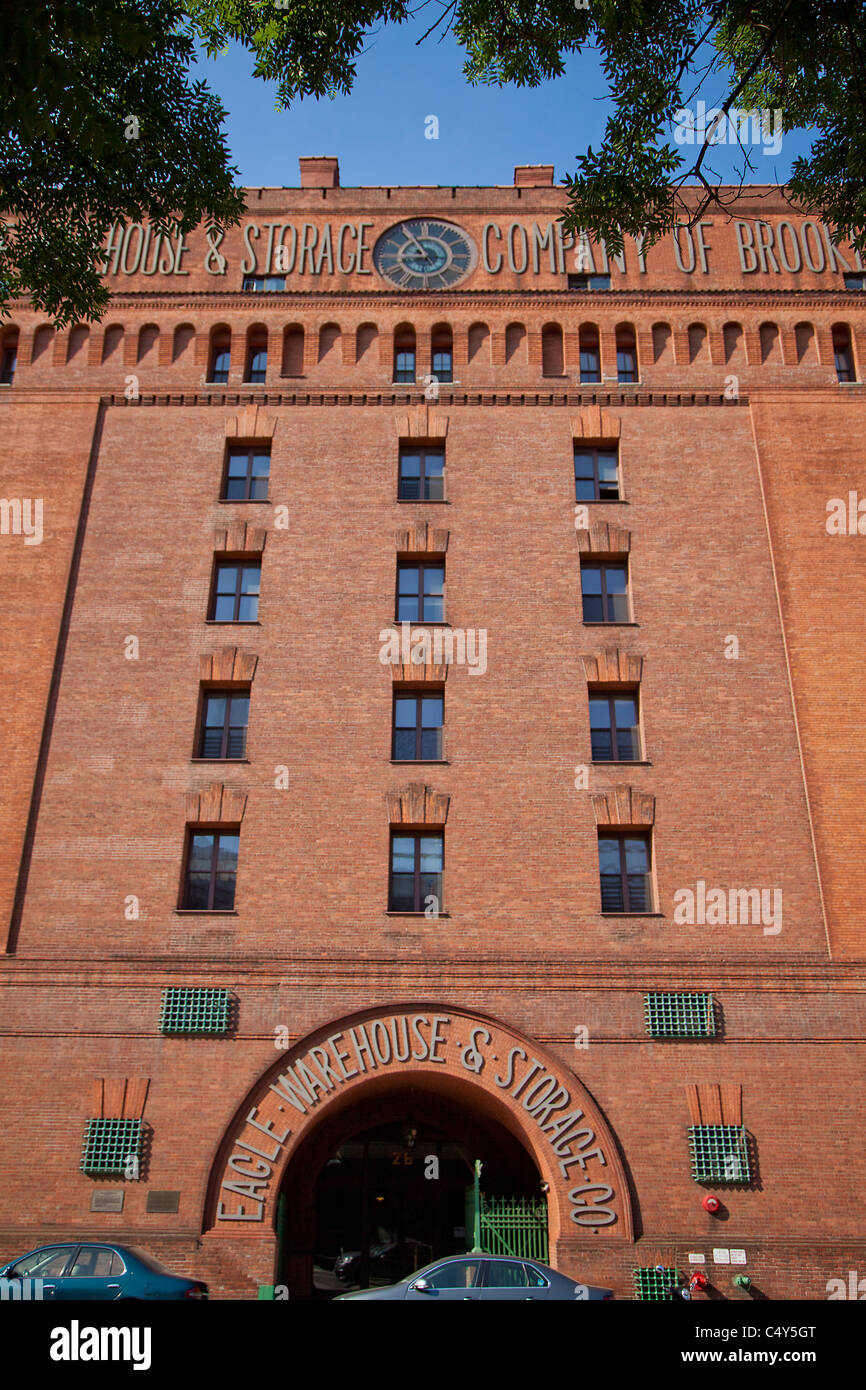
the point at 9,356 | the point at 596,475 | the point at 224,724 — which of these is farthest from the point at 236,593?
the point at 9,356

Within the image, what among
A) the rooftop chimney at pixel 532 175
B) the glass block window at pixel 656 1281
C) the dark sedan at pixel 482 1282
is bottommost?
the glass block window at pixel 656 1281

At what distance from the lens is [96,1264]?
1566 centimetres

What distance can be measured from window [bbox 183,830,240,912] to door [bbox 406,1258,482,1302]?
9.04 meters

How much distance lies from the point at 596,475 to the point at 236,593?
9656 mm

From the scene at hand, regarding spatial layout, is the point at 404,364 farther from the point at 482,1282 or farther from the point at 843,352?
the point at 482,1282

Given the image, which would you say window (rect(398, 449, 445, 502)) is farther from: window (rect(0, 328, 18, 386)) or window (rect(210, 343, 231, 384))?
window (rect(0, 328, 18, 386))

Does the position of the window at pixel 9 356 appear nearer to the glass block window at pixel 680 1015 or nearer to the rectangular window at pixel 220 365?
the rectangular window at pixel 220 365

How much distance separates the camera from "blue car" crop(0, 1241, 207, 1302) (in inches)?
597

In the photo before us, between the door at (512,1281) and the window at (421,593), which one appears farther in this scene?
the window at (421,593)

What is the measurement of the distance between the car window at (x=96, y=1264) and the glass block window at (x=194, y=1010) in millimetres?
5786

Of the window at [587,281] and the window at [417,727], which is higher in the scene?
the window at [587,281]

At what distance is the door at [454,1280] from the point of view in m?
15.6

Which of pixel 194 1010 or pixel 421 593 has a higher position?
pixel 421 593

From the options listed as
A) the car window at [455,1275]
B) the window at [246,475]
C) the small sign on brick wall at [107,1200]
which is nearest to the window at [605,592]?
the window at [246,475]
